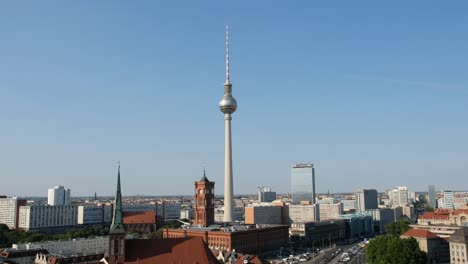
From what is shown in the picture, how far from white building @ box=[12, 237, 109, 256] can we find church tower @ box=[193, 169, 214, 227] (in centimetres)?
3251

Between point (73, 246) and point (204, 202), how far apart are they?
4276 cm

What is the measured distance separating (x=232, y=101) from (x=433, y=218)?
8974 centimetres

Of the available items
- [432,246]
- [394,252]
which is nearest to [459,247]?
[432,246]

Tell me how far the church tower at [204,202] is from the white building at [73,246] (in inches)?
1280

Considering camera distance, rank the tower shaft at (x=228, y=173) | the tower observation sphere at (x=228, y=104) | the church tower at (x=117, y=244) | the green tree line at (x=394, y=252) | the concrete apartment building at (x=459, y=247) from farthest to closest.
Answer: the tower observation sphere at (x=228, y=104)
the tower shaft at (x=228, y=173)
the concrete apartment building at (x=459, y=247)
the green tree line at (x=394, y=252)
the church tower at (x=117, y=244)

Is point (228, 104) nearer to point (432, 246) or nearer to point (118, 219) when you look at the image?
point (432, 246)

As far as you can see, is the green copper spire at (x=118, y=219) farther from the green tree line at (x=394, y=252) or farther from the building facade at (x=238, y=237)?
the building facade at (x=238, y=237)

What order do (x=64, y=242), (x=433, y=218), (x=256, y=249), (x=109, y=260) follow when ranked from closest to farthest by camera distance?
(x=109, y=260)
(x=64, y=242)
(x=256, y=249)
(x=433, y=218)

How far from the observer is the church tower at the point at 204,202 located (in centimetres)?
14862

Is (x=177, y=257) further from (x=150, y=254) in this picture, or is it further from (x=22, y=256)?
(x=22, y=256)

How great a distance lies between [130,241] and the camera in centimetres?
7012

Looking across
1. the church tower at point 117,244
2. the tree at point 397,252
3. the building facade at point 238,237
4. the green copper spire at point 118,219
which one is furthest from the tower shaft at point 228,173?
the church tower at point 117,244

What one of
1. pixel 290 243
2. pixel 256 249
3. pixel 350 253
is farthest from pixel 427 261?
pixel 290 243

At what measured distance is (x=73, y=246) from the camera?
141000 mm
